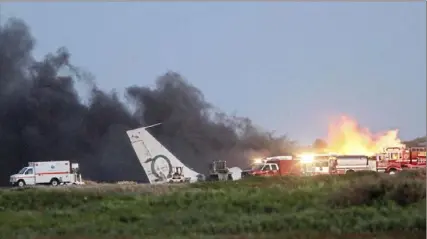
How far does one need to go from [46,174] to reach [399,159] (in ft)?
106

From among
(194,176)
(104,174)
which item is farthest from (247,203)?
(104,174)

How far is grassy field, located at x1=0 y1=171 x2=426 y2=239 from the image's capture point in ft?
77.5

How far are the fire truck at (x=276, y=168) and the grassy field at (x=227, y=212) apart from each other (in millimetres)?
12842

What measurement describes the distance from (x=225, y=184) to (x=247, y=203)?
13.8 metres

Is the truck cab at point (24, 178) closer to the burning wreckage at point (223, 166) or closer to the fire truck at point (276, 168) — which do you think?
the burning wreckage at point (223, 166)

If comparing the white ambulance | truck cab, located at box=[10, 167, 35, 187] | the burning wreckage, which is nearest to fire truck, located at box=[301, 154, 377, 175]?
the burning wreckage

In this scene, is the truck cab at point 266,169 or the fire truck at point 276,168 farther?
the fire truck at point 276,168

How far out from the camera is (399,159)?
6241 cm

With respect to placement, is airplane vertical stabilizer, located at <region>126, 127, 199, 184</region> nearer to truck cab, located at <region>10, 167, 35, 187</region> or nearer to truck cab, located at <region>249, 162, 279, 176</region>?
truck cab, located at <region>249, 162, 279, 176</region>

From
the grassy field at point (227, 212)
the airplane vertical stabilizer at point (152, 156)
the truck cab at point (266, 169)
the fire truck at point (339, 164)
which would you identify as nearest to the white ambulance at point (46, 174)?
the airplane vertical stabilizer at point (152, 156)

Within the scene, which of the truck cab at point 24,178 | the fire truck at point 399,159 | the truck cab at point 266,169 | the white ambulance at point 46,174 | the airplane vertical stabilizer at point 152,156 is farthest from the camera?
the airplane vertical stabilizer at point 152,156

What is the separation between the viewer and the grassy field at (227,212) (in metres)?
23.6

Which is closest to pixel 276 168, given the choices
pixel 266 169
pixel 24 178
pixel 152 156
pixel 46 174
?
pixel 266 169

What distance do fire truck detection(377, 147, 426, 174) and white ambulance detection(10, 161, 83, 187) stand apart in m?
28.3
